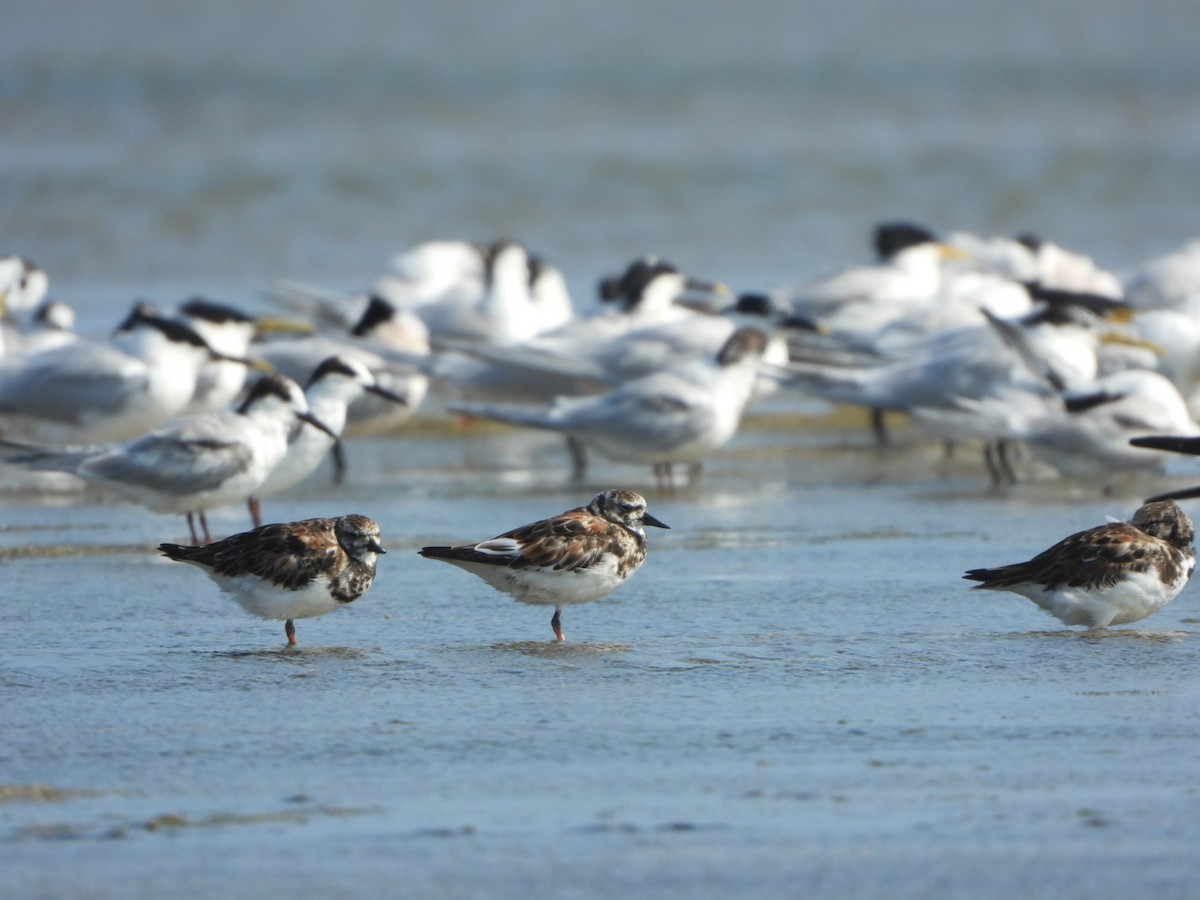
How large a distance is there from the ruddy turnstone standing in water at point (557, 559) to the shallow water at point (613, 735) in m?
0.16

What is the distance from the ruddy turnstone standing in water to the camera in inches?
207

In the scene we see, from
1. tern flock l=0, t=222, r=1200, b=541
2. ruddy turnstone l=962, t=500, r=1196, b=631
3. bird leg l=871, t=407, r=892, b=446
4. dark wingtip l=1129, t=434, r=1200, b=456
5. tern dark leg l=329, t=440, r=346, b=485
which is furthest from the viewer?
bird leg l=871, t=407, r=892, b=446

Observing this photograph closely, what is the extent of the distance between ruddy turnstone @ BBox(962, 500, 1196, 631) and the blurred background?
1238cm

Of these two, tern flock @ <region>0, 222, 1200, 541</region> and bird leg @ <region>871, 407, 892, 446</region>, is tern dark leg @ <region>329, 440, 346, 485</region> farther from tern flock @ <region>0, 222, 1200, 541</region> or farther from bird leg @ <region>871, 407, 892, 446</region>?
bird leg @ <region>871, 407, 892, 446</region>

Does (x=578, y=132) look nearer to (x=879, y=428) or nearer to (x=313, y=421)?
(x=879, y=428)

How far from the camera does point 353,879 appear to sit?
3.29 m

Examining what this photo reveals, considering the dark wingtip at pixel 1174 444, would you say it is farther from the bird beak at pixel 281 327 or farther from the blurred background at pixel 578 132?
the blurred background at pixel 578 132

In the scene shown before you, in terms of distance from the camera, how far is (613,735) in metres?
4.21

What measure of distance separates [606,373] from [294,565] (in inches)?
225

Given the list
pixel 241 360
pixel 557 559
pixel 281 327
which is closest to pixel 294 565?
pixel 557 559

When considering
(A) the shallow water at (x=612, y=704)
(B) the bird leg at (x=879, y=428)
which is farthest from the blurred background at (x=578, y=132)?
(B) the bird leg at (x=879, y=428)

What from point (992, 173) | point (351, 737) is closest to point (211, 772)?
point (351, 737)

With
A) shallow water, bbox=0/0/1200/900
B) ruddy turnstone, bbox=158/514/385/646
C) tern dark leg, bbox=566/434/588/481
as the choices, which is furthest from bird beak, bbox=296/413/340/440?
ruddy turnstone, bbox=158/514/385/646

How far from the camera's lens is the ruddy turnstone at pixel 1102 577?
202 inches
